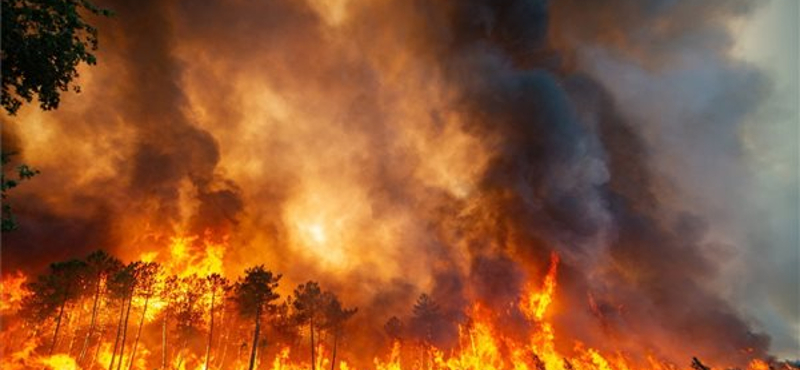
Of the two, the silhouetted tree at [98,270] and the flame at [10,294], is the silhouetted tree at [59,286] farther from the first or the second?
the flame at [10,294]

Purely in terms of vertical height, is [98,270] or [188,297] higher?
[98,270]

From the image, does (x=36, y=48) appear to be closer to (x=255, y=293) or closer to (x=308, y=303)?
(x=255, y=293)

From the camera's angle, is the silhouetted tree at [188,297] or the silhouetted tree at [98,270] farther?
the silhouetted tree at [188,297]

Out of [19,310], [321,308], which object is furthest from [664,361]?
[19,310]

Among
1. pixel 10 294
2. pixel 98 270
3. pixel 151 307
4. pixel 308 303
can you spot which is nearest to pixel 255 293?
pixel 308 303

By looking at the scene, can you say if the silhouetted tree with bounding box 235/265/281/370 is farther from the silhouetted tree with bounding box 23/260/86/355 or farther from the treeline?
the silhouetted tree with bounding box 23/260/86/355

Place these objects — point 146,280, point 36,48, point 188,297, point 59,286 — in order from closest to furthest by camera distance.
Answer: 1. point 36,48
2. point 59,286
3. point 146,280
4. point 188,297

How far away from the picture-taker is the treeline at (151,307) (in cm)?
3909

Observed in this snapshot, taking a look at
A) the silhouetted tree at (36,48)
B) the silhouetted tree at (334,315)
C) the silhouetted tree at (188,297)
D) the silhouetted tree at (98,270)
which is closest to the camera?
the silhouetted tree at (36,48)

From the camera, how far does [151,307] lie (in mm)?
54844

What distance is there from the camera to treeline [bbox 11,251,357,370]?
39.1 metres

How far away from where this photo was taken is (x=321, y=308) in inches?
2014

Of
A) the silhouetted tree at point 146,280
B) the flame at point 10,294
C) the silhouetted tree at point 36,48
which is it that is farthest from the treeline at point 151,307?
the silhouetted tree at point 36,48

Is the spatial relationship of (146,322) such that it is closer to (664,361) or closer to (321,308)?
(321,308)
